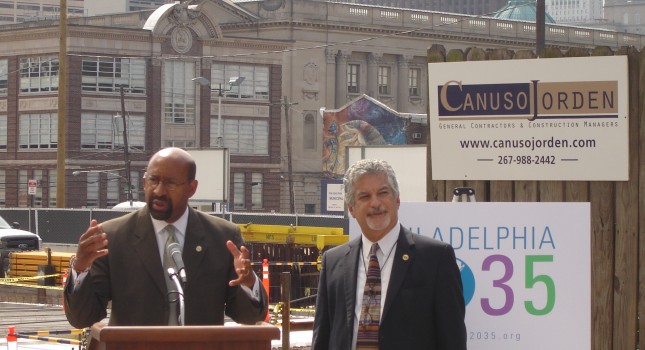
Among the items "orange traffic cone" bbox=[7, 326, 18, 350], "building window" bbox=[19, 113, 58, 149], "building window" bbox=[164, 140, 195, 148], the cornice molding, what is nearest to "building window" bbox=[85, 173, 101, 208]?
"building window" bbox=[19, 113, 58, 149]

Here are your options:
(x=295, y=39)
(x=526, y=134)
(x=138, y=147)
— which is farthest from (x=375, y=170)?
(x=295, y=39)

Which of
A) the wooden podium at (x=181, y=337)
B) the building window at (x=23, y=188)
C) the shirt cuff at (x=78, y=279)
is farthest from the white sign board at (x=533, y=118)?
the building window at (x=23, y=188)

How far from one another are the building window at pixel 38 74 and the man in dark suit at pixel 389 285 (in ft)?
227

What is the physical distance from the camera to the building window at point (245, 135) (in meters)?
81.1

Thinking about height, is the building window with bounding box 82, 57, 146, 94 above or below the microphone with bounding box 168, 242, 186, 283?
above

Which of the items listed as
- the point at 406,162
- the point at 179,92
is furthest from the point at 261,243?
the point at 179,92

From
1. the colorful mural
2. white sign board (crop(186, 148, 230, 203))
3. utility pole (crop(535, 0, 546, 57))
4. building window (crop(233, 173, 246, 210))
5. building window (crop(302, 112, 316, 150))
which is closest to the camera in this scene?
utility pole (crop(535, 0, 546, 57))

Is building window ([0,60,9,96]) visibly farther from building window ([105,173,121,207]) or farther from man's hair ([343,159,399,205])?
man's hair ([343,159,399,205])

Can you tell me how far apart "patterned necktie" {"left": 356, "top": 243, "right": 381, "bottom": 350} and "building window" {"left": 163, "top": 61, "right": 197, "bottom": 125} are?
72.4 m

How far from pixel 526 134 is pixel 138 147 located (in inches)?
2694

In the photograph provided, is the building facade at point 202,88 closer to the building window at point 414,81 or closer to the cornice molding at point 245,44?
the cornice molding at point 245,44

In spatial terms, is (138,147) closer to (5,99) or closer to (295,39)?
(5,99)

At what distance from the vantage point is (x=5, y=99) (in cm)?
7638

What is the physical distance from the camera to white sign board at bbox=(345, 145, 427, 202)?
2514 centimetres
